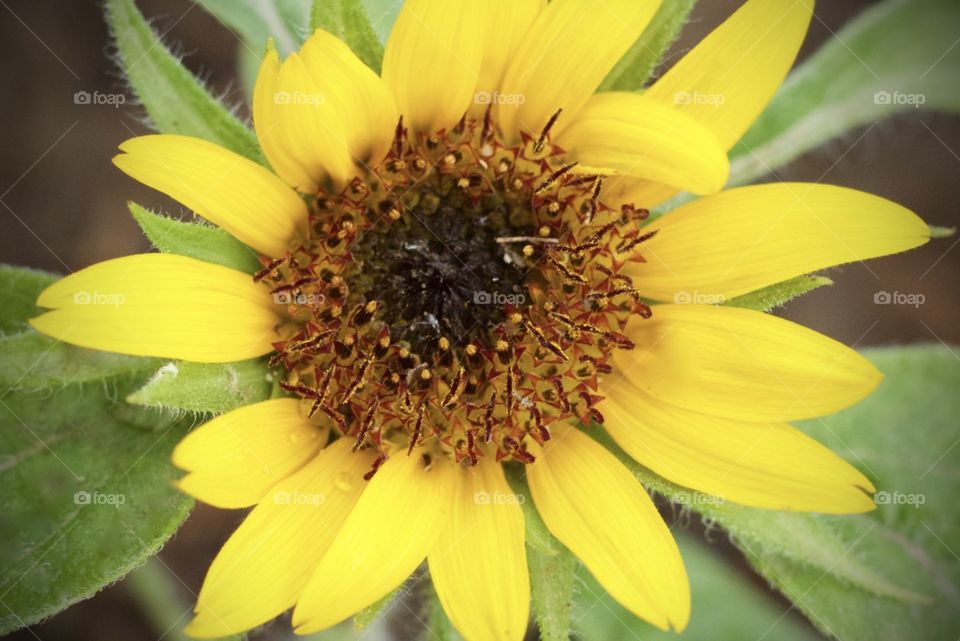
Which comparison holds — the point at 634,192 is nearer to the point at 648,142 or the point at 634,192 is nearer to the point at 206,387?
the point at 648,142

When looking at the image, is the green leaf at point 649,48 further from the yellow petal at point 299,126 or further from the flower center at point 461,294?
the yellow petal at point 299,126

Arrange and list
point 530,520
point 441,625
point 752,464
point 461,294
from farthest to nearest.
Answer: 1. point 441,625
2. point 461,294
3. point 530,520
4. point 752,464

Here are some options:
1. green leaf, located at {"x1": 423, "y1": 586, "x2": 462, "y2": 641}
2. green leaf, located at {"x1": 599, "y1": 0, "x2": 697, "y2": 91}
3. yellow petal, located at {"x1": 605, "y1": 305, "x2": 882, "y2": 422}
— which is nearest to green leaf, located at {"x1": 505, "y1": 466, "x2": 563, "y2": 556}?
yellow petal, located at {"x1": 605, "y1": 305, "x2": 882, "y2": 422}

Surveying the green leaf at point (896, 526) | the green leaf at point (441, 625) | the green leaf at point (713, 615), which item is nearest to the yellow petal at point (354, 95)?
the green leaf at point (441, 625)

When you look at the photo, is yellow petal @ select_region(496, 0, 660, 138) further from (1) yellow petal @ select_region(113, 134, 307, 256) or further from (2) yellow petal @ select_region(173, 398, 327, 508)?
(2) yellow petal @ select_region(173, 398, 327, 508)

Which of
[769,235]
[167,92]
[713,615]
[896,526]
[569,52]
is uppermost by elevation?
[569,52]

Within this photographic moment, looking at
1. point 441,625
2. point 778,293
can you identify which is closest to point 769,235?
point 778,293
